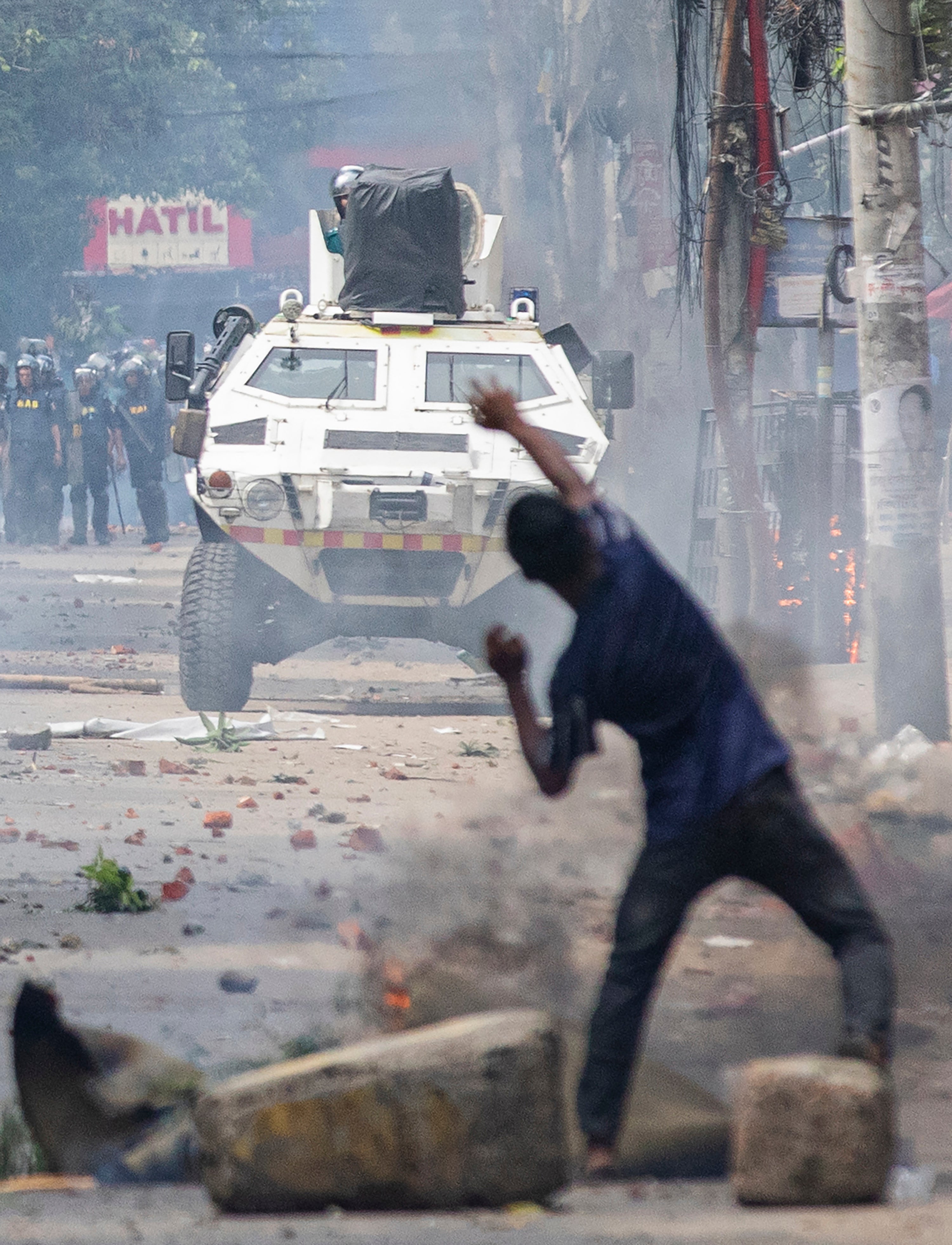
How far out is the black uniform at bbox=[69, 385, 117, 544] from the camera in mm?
21219

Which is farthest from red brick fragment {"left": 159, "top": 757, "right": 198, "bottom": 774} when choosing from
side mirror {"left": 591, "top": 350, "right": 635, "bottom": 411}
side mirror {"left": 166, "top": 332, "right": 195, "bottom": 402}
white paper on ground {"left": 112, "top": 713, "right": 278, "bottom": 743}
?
side mirror {"left": 591, "top": 350, "right": 635, "bottom": 411}

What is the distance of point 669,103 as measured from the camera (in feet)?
74.1

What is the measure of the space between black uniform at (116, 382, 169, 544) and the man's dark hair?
17.6m

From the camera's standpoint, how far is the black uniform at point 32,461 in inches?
838

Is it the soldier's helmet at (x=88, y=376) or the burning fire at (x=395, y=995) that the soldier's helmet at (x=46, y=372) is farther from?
the burning fire at (x=395, y=995)

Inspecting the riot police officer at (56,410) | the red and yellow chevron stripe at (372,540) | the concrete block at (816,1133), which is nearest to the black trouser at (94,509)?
the riot police officer at (56,410)

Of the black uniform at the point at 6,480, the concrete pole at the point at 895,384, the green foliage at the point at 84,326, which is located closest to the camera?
the concrete pole at the point at 895,384

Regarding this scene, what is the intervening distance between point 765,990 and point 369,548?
197 inches

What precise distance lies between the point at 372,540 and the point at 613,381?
1784mm

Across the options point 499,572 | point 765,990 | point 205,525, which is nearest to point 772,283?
point 499,572

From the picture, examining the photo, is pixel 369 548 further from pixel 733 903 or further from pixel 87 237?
pixel 87 237

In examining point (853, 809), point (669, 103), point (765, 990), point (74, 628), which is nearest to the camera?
point (765, 990)

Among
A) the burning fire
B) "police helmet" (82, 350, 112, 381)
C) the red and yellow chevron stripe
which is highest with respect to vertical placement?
"police helmet" (82, 350, 112, 381)

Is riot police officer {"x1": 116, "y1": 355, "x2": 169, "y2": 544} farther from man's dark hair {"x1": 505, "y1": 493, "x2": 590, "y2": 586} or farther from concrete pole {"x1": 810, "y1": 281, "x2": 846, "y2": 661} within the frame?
man's dark hair {"x1": 505, "y1": 493, "x2": 590, "y2": 586}
